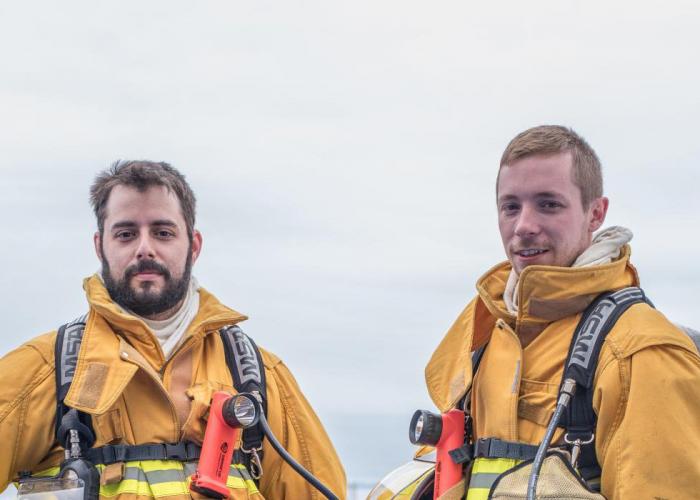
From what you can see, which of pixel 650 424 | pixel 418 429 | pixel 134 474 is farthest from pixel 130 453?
pixel 650 424

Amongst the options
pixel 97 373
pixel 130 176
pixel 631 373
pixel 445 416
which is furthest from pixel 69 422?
pixel 631 373

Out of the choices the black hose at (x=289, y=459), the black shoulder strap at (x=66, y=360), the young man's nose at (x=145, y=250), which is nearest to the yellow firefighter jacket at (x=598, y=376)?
the black hose at (x=289, y=459)

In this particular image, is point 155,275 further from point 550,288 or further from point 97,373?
point 550,288

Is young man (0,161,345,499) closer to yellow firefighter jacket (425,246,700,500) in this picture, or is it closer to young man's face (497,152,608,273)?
yellow firefighter jacket (425,246,700,500)

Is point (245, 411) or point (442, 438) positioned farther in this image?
point (245, 411)

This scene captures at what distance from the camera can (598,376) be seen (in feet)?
15.4

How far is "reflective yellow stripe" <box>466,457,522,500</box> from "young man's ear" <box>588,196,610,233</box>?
1152 millimetres

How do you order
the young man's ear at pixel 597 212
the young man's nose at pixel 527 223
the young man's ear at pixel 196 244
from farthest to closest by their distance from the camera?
the young man's ear at pixel 196 244
the young man's ear at pixel 597 212
the young man's nose at pixel 527 223

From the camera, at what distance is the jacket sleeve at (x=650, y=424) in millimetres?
4414

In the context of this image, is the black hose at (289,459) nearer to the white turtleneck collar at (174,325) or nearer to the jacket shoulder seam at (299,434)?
the jacket shoulder seam at (299,434)

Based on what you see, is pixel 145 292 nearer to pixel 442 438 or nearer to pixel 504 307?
pixel 442 438

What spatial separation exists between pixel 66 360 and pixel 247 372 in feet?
A: 3.18

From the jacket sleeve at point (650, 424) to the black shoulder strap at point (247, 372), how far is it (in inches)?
78.2

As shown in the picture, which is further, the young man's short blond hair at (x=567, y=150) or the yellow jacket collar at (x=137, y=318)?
the yellow jacket collar at (x=137, y=318)
